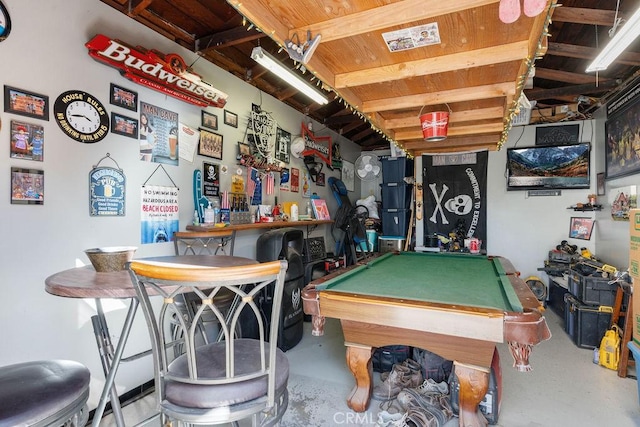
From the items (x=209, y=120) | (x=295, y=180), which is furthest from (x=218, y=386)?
(x=295, y=180)

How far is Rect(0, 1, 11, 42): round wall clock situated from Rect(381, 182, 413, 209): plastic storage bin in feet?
17.6

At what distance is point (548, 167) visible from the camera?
4980 millimetres

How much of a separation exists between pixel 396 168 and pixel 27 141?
17.5ft

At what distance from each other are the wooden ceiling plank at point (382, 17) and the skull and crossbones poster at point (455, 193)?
13.7ft

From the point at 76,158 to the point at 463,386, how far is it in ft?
9.45

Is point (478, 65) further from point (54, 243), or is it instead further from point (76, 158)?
point (54, 243)

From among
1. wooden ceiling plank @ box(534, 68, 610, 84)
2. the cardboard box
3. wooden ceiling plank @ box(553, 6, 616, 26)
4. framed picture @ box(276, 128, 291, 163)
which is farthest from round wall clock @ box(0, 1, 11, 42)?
wooden ceiling plank @ box(534, 68, 610, 84)

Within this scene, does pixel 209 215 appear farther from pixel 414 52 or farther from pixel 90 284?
pixel 414 52

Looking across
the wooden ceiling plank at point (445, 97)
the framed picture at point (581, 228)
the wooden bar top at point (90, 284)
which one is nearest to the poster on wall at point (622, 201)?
the framed picture at point (581, 228)

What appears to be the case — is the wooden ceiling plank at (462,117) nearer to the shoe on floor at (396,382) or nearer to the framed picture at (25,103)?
the shoe on floor at (396,382)

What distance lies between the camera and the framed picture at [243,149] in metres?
3.54

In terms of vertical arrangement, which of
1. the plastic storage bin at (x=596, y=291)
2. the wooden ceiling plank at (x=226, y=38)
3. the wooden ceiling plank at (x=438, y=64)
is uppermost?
the wooden ceiling plank at (x=226, y=38)

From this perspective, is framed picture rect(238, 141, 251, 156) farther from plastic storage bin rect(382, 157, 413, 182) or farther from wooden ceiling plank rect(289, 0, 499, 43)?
plastic storage bin rect(382, 157, 413, 182)

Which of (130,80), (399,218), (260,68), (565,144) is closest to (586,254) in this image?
(565,144)
